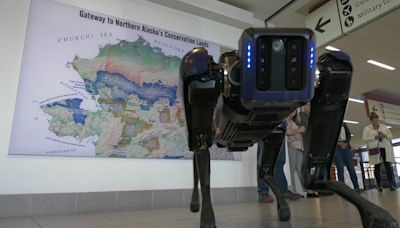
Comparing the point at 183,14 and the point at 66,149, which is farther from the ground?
the point at 183,14

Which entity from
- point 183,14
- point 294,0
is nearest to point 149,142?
point 183,14

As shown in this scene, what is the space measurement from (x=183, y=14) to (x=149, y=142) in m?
1.56

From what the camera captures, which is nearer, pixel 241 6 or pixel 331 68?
pixel 331 68

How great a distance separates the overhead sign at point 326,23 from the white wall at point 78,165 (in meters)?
1.67

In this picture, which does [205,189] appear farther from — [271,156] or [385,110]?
[385,110]

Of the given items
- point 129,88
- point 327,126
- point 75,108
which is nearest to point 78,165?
point 75,108

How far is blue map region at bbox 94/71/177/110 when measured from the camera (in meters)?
2.61

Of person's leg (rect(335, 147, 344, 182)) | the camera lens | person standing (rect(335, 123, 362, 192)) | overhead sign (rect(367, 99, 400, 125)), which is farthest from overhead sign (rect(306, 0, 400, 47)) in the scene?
overhead sign (rect(367, 99, 400, 125))

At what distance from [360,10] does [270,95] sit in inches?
108

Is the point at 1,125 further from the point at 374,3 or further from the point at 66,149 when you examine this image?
the point at 374,3

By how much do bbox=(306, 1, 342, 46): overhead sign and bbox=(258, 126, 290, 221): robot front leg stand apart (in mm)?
2235

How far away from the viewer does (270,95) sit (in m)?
0.70

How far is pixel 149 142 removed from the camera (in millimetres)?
2711

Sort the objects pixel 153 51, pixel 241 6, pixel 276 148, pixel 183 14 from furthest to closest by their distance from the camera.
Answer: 1. pixel 241 6
2. pixel 183 14
3. pixel 153 51
4. pixel 276 148
